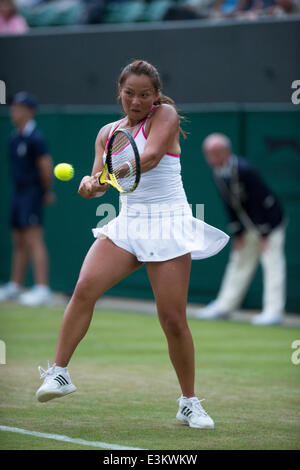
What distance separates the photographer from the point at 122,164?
5.29 metres

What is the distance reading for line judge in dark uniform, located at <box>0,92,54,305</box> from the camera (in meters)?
11.7

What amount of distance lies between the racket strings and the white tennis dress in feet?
0.39

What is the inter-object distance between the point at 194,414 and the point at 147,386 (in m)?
1.45

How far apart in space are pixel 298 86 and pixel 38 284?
400cm

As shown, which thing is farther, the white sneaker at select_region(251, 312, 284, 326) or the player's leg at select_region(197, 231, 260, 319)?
the player's leg at select_region(197, 231, 260, 319)

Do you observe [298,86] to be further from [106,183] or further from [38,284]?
[106,183]

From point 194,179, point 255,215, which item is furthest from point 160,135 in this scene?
point 194,179

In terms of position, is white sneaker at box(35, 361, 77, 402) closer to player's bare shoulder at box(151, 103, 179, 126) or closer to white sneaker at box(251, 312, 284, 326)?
player's bare shoulder at box(151, 103, 179, 126)

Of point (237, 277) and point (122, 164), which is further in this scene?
point (237, 277)

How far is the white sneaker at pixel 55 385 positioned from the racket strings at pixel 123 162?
1124 millimetres

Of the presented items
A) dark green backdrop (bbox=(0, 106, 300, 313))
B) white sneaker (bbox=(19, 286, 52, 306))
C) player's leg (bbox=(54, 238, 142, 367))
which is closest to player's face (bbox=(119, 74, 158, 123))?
player's leg (bbox=(54, 238, 142, 367))

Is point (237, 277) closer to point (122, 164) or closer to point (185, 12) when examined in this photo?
point (185, 12)

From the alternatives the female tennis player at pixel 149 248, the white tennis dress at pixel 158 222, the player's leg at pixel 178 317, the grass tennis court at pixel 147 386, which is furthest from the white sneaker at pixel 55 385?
the white tennis dress at pixel 158 222
